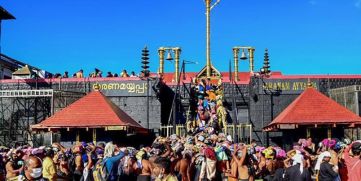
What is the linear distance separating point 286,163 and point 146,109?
1548cm

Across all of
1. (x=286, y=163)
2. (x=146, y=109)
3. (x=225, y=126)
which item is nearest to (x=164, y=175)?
(x=286, y=163)

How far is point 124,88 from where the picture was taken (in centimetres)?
2677

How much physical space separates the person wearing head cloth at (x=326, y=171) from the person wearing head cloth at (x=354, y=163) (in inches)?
10.0

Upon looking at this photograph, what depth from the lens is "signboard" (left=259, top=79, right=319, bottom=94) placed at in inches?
1045

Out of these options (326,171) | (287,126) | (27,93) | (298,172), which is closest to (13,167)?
(298,172)

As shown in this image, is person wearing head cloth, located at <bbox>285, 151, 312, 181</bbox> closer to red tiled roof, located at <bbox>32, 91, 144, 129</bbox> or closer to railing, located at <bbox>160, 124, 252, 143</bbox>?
red tiled roof, located at <bbox>32, 91, 144, 129</bbox>

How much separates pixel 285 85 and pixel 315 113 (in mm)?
4048

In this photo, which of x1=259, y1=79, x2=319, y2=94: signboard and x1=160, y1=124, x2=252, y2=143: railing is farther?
x1=259, y1=79, x2=319, y2=94: signboard

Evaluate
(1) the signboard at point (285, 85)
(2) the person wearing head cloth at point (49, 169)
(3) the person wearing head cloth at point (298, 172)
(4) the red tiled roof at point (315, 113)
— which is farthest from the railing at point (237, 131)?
(3) the person wearing head cloth at point (298, 172)

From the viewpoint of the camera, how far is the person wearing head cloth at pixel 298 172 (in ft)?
32.2

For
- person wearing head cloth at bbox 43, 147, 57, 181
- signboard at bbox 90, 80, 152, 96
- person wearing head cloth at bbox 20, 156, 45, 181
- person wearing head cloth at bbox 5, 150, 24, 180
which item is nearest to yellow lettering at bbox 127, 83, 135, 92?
signboard at bbox 90, 80, 152, 96

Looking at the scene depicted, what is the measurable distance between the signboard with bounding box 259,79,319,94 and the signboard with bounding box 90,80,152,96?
5.32 metres

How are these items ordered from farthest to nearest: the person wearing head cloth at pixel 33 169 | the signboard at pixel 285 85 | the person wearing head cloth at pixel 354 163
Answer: the signboard at pixel 285 85 → the person wearing head cloth at pixel 33 169 → the person wearing head cloth at pixel 354 163

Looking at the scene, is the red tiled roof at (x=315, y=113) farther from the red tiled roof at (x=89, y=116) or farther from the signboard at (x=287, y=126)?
the red tiled roof at (x=89, y=116)
